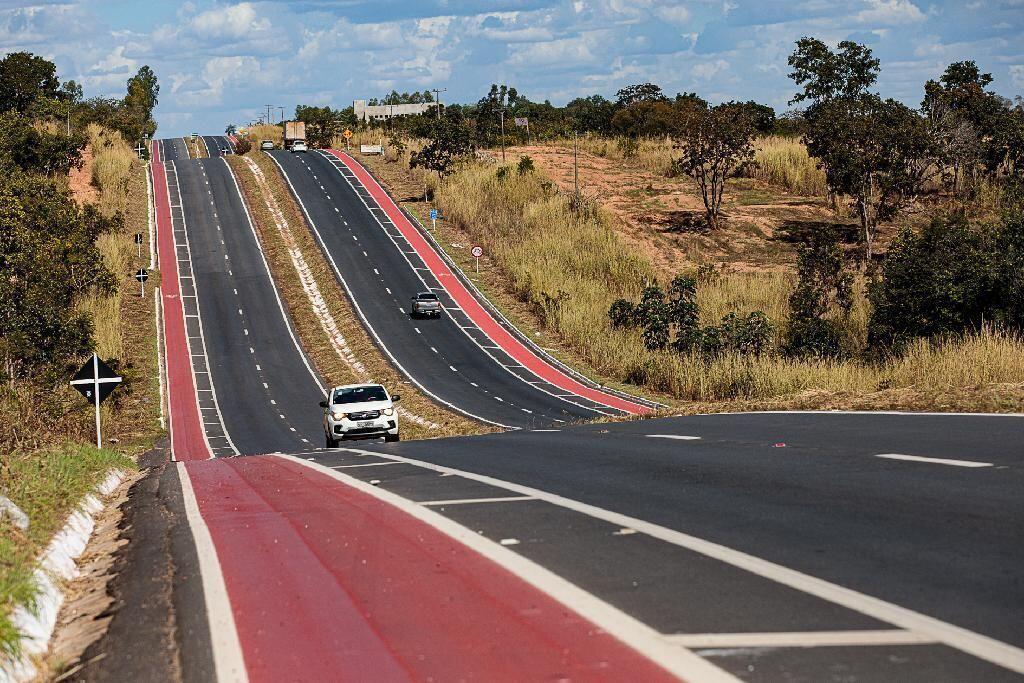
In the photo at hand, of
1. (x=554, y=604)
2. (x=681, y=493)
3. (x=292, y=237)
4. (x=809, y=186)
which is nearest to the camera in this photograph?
(x=554, y=604)

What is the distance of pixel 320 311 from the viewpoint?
73.1 m

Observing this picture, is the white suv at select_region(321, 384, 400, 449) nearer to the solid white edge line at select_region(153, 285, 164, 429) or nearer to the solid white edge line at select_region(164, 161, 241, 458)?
the solid white edge line at select_region(164, 161, 241, 458)

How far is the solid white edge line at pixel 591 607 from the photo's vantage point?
17.8 ft

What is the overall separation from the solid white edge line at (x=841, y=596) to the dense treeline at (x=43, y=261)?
1600 cm

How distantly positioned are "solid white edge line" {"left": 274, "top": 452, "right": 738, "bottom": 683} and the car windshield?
18.1 m

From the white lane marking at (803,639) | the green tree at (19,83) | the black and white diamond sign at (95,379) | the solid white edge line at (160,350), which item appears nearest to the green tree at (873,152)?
the solid white edge line at (160,350)

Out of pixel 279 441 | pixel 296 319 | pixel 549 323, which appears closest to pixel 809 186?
pixel 549 323

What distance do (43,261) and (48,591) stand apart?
52.1 metres

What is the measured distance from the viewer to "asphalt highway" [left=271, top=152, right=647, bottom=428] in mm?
52188

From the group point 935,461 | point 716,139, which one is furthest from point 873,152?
point 935,461

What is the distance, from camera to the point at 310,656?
6.24 meters

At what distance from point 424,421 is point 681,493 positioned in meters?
39.1

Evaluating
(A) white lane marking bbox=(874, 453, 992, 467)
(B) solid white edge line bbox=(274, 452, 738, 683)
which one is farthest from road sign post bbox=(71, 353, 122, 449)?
(A) white lane marking bbox=(874, 453, 992, 467)

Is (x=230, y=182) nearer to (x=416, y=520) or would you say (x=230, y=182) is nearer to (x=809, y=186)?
(x=809, y=186)
